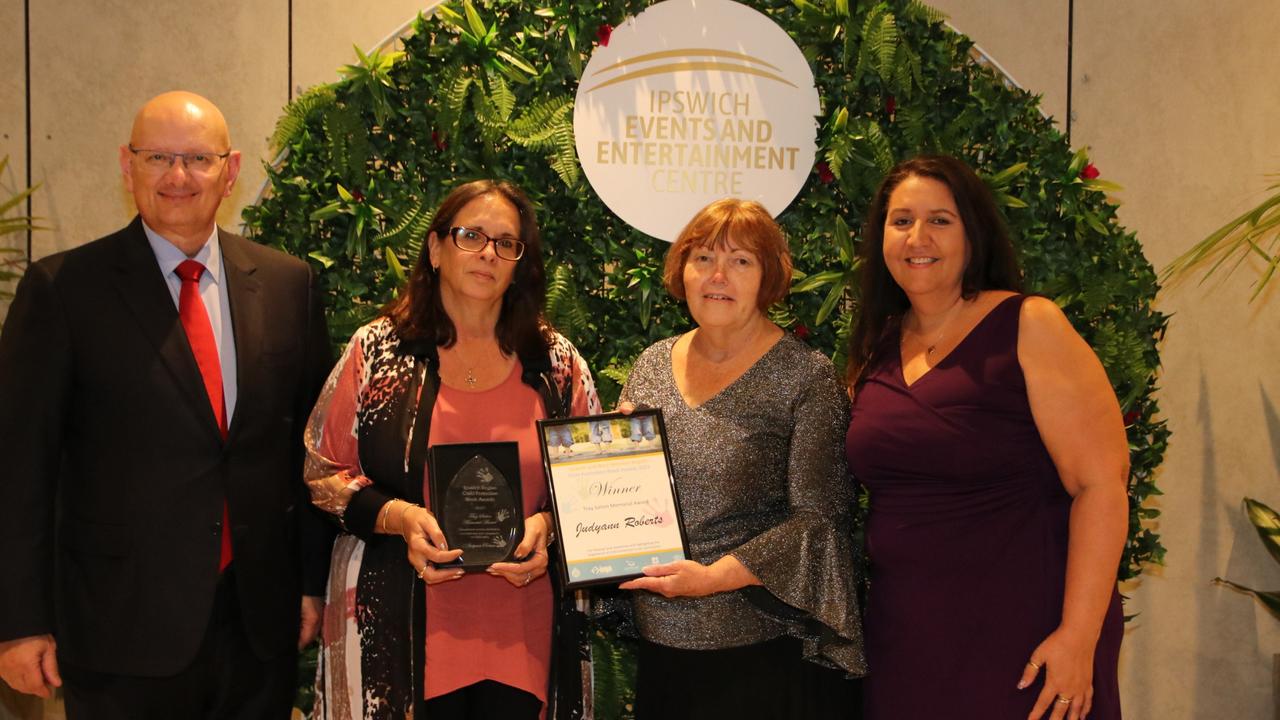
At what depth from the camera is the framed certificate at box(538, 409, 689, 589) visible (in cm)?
228

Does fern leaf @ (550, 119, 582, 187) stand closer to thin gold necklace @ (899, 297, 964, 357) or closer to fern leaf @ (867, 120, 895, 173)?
fern leaf @ (867, 120, 895, 173)

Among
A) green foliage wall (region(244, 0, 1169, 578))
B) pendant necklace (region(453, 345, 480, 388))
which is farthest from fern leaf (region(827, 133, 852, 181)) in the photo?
pendant necklace (region(453, 345, 480, 388))

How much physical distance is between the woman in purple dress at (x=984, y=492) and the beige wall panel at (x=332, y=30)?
7.59 ft

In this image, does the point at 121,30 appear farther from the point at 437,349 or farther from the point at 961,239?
the point at 961,239

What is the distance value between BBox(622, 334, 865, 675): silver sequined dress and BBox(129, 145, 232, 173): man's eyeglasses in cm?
135

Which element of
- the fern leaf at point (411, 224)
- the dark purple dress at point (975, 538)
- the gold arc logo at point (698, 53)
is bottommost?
the dark purple dress at point (975, 538)

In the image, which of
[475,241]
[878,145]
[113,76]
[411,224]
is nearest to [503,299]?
[475,241]

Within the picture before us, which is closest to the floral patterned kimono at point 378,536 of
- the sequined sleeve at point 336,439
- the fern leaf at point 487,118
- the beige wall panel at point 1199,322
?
the sequined sleeve at point 336,439

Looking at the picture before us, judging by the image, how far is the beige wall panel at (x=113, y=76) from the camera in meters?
3.78

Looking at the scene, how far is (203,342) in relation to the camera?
2.46 metres

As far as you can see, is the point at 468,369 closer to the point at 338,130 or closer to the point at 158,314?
the point at 158,314

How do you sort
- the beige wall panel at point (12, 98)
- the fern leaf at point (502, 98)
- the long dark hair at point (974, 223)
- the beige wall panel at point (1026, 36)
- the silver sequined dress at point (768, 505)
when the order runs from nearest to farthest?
the silver sequined dress at point (768, 505) → the long dark hair at point (974, 223) → the fern leaf at point (502, 98) → the beige wall panel at point (12, 98) → the beige wall panel at point (1026, 36)

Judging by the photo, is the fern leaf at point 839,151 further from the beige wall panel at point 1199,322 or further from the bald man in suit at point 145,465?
the bald man in suit at point 145,465

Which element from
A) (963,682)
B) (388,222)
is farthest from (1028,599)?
(388,222)
